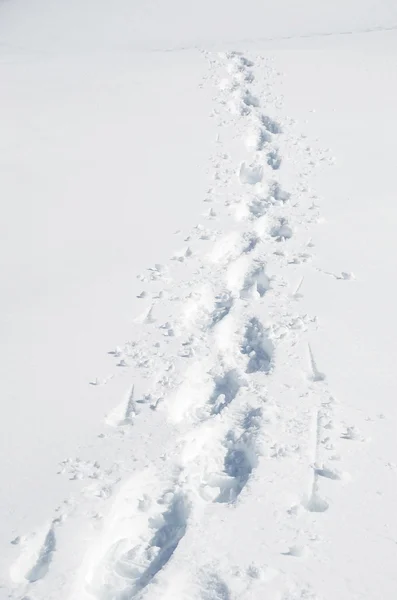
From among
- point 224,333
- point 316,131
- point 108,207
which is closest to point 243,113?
point 316,131

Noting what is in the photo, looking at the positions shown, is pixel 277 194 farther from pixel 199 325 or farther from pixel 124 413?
pixel 124 413

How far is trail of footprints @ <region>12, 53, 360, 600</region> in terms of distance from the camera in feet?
7.68

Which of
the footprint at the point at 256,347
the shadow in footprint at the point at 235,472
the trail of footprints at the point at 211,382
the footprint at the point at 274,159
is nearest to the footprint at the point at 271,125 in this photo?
the footprint at the point at 274,159

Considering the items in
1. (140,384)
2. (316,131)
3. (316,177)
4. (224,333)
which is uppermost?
(316,131)

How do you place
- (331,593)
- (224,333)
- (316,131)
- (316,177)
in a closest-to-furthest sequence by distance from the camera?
(331,593) → (224,333) → (316,177) → (316,131)

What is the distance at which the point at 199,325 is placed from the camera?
3434mm

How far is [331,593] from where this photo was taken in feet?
7.11

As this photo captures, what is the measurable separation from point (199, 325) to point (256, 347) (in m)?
0.34

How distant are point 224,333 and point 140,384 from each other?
0.54 meters

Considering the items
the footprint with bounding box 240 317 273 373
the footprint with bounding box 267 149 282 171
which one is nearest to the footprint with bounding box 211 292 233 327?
the footprint with bounding box 240 317 273 373

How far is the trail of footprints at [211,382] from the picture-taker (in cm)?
234

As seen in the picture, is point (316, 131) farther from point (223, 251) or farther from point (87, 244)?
point (87, 244)

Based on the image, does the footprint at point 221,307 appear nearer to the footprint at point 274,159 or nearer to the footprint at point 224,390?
the footprint at point 224,390

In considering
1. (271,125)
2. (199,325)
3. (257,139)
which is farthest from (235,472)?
(271,125)
